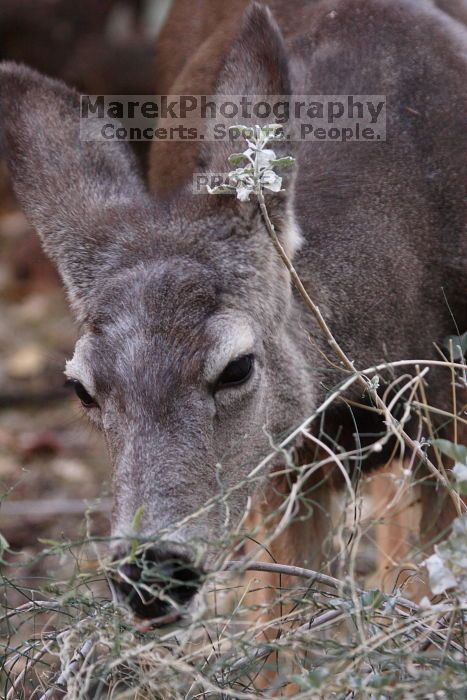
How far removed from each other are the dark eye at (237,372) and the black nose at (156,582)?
0.67m

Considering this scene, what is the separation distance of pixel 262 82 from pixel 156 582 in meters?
1.80

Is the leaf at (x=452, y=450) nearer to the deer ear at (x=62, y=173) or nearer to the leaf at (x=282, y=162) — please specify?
the leaf at (x=282, y=162)

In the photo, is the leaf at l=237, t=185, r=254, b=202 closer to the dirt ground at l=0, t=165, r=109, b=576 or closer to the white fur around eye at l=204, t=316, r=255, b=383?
the white fur around eye at l=204, t=316, r=255, b=383

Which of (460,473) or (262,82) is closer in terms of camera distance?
(460,473)

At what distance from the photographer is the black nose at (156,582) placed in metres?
2.96

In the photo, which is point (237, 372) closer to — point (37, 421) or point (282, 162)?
point (282, 162)

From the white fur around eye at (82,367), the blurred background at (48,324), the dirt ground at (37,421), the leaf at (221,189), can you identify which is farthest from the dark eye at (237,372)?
the dirt ground at (37,421)

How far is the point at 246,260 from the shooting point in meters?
3.78

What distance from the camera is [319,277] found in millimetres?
4004

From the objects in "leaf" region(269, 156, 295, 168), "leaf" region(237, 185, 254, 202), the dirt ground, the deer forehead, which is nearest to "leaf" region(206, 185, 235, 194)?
"leaf" region(237, 185, 254, 202)

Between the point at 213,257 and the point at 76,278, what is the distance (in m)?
0.52

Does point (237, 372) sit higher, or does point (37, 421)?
point (237, 372)

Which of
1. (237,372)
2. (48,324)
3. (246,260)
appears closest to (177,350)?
(237,372)

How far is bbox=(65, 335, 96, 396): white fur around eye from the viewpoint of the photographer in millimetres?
3574
